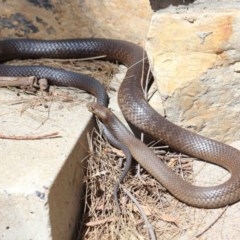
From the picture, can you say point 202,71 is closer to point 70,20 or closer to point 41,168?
point 41,168

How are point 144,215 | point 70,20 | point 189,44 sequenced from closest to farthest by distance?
point 144,215 < point 189,44 < point 70,20

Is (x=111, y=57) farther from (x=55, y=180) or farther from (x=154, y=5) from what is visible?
(x=55, y=180)

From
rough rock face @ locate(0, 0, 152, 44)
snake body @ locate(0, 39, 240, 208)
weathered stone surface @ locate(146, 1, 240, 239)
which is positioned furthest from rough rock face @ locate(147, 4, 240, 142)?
rough rock face @ locate(0, 0, 152, 44)

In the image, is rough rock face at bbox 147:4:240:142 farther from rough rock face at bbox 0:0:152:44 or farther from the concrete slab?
rough rock face at bbox 0:0:152:44

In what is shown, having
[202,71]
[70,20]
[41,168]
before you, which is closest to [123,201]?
[41,168]

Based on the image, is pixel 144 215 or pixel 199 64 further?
pixel 199 64

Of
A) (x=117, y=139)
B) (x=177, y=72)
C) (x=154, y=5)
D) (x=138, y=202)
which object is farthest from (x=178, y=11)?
(x=138, y=202)
